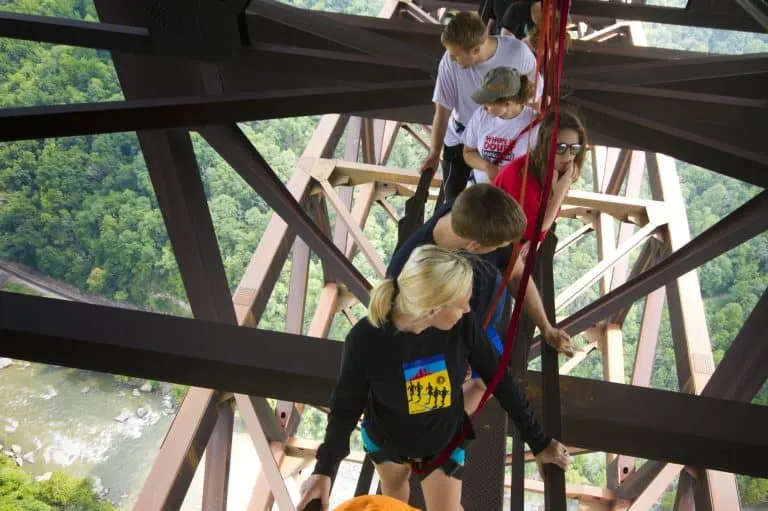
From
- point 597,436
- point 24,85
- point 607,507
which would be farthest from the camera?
point 24,85

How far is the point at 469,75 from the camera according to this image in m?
3.77

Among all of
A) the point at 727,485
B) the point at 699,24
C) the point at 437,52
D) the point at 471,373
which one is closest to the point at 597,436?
the point at 471,373

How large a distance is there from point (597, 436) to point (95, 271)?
4273 cm

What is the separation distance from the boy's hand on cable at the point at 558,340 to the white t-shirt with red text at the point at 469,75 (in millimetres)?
1529

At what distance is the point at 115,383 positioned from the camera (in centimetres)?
4462

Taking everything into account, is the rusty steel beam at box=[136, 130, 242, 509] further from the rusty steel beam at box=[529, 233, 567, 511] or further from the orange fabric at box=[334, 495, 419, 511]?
the orange fabric at box=[334, 495, 419, 511]

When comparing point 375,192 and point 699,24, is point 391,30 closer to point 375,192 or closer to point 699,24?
point 699,24

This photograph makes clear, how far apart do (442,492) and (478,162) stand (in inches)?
67.4

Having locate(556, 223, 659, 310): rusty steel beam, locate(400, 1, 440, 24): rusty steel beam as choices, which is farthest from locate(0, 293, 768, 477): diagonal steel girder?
locate(400, 1, 440, 24): rusty steel beam

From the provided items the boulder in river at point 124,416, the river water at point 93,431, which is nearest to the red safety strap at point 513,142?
the river water at point 93,431

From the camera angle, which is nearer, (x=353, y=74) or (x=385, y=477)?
(x=385, y=477)

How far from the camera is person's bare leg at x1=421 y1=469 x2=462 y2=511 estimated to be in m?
2.35

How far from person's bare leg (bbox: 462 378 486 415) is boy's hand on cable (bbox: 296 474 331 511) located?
60 centimetres

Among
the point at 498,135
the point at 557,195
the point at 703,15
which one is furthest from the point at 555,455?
the point at 703,15
